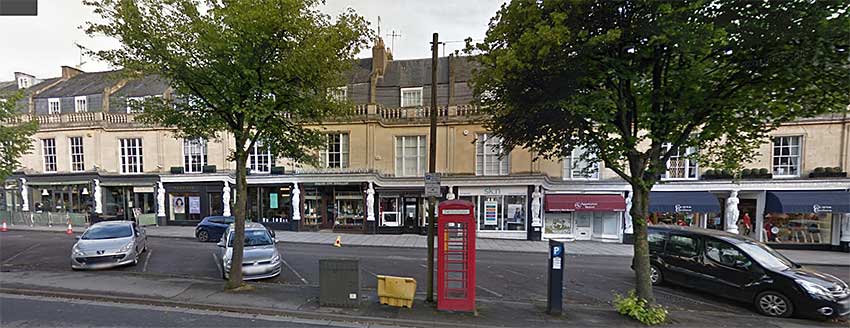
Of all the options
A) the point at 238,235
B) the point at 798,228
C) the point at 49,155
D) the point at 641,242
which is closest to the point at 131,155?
the point at 49,155

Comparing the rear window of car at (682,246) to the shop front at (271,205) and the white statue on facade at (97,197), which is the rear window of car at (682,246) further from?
the white statue on facade at (97,197)

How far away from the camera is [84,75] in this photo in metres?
26.2

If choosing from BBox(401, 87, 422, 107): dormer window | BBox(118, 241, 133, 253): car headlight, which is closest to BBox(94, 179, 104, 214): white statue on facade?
BBox(118, 241, 133, 253): car headlight

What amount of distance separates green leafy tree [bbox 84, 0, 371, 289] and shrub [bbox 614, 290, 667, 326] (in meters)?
7.93

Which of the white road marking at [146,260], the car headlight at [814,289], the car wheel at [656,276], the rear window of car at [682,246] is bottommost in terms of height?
the white road marking at [146,260]

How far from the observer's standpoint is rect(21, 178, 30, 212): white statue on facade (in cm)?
2254

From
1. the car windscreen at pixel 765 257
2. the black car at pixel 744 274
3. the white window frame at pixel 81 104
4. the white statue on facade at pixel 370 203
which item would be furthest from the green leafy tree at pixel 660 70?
the white window frame at pixel 81 104

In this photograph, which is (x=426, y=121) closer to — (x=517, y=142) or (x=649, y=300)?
(x=517, y=142)

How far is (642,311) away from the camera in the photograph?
6.36 metres

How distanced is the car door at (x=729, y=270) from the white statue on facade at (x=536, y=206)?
9.45 meters

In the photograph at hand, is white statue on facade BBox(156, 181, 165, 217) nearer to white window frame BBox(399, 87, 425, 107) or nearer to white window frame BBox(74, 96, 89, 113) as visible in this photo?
white window frame BBox(74, 96, 89, 113)

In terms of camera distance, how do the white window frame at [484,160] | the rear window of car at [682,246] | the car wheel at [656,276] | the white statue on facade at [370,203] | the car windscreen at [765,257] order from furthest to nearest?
1. the white statue on facade at [370,203]
2. the white window frame at [484,160]
3. the car wheel at [656,276]
4. the rear window of car at [682,246]
5. the car windscreen at [765,257]

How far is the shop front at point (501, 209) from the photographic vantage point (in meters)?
18.2

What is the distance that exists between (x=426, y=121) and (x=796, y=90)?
A: 15.1m
